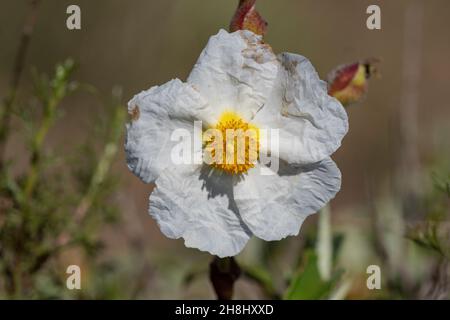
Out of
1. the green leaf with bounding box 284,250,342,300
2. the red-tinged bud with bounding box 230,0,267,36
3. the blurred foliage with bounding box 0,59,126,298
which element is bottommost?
the green leaf with bounding box 284,250,342,300

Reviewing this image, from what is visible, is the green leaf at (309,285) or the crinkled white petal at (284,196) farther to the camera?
the green leaf at (309,285)

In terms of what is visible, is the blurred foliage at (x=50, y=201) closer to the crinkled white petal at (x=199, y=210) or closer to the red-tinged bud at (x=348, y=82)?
the crinkled white petal at (x=199, y=210)

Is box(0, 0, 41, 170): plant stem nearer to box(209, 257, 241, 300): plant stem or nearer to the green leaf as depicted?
box(209, 257, 241, 300): plant stem

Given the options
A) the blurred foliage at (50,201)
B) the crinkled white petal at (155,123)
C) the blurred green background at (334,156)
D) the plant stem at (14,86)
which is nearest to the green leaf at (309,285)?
the blurred green background at (334,156)

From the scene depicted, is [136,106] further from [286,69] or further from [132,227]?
[132,227]

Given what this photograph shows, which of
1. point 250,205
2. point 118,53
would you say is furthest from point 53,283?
point 118,53

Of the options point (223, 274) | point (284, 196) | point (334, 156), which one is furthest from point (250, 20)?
point (334, 156)

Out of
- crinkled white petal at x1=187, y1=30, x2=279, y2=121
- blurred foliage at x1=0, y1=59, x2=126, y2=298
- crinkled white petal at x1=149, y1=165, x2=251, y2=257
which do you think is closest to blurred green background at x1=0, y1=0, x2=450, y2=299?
blurred foliage at x1=0, y1=59, x2=126, y2=298
